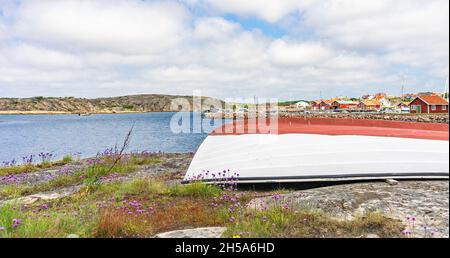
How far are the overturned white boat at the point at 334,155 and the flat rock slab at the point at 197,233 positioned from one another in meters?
2.83

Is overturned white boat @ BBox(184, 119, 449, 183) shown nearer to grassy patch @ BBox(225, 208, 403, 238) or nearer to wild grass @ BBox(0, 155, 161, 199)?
grassy patch @ BBox(225, 208, 403, 238)

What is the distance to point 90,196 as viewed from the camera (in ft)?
26.2

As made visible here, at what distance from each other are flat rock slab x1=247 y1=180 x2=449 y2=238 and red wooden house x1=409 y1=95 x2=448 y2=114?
151ft

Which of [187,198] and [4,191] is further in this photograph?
[4,191]

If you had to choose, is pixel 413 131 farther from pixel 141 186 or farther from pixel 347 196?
pixel 141 186

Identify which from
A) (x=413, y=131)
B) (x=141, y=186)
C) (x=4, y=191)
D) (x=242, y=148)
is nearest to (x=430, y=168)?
(x=413, y=131)

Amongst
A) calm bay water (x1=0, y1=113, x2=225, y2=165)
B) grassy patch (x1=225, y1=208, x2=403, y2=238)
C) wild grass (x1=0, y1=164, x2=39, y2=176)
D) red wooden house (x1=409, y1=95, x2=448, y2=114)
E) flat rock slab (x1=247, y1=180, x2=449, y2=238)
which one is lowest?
calm bay water (x1=0, y1=113, x2=225, y2=165)

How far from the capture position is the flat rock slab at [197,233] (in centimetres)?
488

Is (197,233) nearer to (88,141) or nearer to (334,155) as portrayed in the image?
(334,155)

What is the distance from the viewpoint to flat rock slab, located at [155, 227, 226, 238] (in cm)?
488

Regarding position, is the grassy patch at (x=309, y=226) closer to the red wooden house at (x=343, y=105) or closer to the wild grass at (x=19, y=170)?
the wild grass at (x=19, y=170)

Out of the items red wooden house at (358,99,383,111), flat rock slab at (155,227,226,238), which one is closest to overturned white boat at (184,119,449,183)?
flat rock slab at (155,227,226,238)
